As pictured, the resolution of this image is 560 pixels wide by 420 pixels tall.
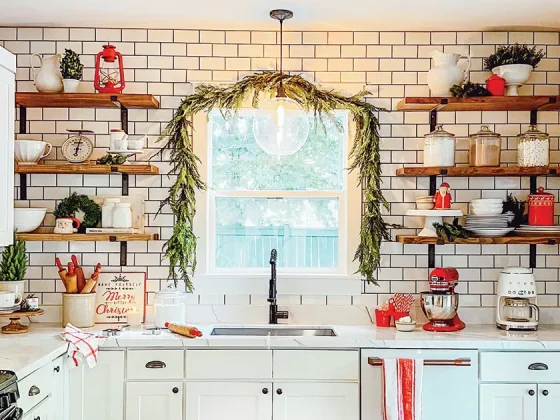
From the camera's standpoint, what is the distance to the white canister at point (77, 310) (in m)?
3.93

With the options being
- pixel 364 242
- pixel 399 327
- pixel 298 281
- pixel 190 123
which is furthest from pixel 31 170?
pixel 399 327

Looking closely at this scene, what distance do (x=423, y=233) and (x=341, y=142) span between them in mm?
789

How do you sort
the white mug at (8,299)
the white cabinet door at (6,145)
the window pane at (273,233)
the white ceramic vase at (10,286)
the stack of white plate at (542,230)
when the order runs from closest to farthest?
1. the white cabinet door at (6,145)
2. the white mug at (8,299)
3. the white ceramic vase at (10,286)
4. the stack of white plate at (542,230)
5. the window pane at (273,233)

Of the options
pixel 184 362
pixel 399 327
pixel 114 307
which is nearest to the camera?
pixel 184 362

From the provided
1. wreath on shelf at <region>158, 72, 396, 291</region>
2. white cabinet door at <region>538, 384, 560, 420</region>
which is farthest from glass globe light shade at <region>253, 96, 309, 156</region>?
white cabinet door at <region>538, 384, 560, 420</region>

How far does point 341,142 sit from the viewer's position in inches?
170

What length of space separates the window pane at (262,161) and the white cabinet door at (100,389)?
4.26 ft

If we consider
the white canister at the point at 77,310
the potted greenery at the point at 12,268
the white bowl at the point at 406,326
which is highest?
the potted greenery at the point at 12,268

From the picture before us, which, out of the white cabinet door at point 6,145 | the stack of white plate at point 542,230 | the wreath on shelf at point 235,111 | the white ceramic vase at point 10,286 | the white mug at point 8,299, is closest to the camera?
the white cabinet door at point 6,145

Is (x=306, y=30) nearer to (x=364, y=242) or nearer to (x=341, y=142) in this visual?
(x=341, y=142)

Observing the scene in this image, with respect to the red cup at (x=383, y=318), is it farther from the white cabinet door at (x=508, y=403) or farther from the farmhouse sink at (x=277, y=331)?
the white cabinet door at (x=508, y=403)

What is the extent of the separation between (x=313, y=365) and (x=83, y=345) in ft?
3.96

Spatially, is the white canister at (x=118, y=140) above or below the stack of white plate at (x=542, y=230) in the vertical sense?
above

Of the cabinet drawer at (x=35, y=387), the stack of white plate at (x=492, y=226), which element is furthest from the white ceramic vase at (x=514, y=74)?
the cabinet drawer at (x=35, y=387)
